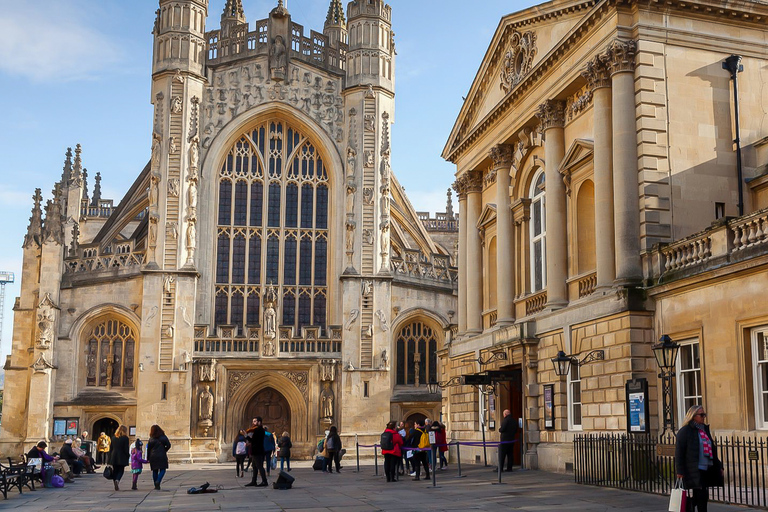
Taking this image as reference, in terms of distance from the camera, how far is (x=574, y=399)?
21203mm

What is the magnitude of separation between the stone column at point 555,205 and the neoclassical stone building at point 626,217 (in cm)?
4

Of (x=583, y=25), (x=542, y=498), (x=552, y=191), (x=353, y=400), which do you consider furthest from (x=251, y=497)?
(x=353, y=400)

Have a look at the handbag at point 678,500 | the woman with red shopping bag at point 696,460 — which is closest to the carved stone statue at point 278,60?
the woman with red shopping bag at point 696,460

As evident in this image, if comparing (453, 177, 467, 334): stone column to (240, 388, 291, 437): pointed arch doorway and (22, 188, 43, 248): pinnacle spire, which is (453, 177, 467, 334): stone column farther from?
(22, 188, 43, 248): pinnacle spire

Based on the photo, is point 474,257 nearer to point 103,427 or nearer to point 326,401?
point 326,401

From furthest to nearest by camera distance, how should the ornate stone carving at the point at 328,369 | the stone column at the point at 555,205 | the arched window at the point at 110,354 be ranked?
the arched window at the point at 110,354 → the ornate stone carving at the point at 328,369 → the stone column at the point at 555,205

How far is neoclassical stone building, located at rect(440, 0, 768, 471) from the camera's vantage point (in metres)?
16.4

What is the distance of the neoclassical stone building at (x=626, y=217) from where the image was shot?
16406mm

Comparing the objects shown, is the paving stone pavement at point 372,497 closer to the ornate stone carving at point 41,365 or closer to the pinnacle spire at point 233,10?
the ornate stone carving at point 41,365

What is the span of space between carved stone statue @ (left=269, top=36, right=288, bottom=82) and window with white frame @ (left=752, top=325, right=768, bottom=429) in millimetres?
29445

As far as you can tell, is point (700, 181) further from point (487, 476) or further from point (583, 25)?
point (487, 476)

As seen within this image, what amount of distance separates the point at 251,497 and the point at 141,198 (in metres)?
28.6

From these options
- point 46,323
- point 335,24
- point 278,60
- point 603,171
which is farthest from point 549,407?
point 335,24

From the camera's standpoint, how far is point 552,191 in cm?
2259
